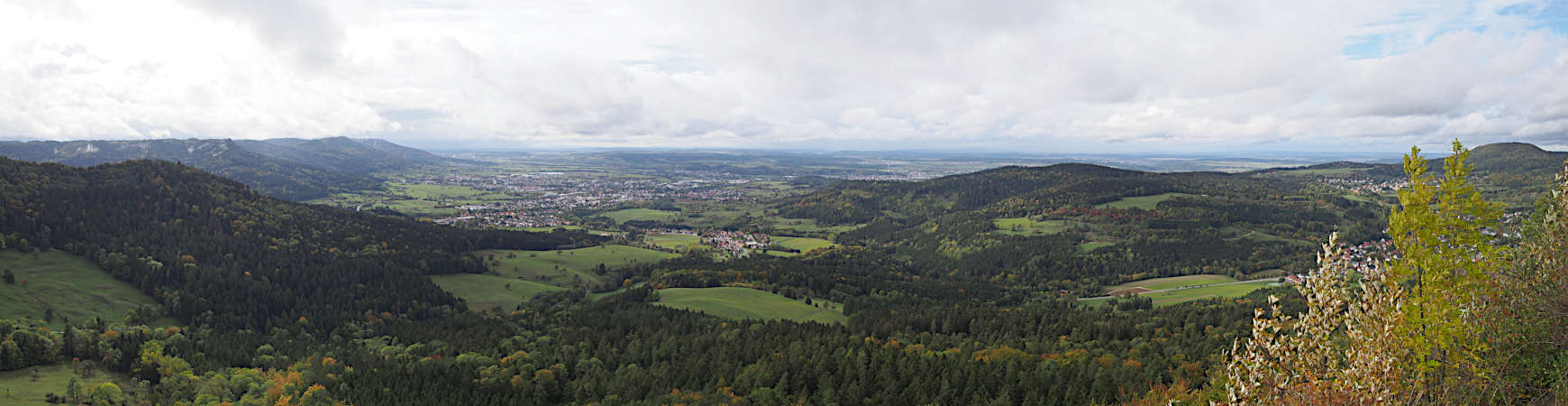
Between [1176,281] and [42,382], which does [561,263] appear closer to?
[42,382]

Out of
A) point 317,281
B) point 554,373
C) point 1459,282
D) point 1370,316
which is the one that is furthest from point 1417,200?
point 317,281

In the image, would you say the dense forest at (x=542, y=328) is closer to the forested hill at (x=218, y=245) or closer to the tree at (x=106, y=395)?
the tree at (x=106, y=395)

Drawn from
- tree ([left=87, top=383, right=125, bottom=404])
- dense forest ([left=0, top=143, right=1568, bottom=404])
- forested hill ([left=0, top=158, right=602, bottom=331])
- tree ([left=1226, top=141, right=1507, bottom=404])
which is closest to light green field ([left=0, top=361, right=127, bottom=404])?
tree ([left=87, top=383, right=125, bottom=404])

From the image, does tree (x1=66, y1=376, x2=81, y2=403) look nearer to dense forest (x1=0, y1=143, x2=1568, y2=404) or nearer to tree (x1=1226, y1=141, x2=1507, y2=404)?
dense forest (x1=0, y1=143, x2=1568, y2=404)

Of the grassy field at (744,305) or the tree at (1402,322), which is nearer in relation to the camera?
the tree at (1402,322)

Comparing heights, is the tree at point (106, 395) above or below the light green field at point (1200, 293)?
above

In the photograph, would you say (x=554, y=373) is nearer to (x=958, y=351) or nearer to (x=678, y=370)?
(x=678, y=370)

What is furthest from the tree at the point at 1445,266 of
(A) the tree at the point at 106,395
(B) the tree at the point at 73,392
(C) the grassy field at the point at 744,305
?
(B) the tree at the point at 73,392
